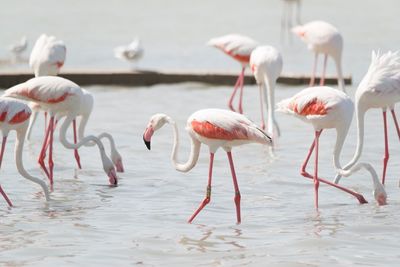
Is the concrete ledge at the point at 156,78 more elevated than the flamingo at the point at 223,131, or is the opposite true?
the flamingo at the point at 223,131

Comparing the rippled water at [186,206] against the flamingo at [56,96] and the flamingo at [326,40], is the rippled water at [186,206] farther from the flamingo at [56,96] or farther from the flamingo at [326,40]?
the flamingo at [326,40]

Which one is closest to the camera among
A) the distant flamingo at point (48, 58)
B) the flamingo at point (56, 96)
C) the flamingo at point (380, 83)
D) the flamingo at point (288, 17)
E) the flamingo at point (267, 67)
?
the flamingo at point (380, 83)

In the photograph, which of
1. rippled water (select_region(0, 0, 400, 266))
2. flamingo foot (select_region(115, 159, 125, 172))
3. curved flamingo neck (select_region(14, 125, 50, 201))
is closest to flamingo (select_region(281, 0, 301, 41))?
rippled water (select_region(0, 0, 400, 266))

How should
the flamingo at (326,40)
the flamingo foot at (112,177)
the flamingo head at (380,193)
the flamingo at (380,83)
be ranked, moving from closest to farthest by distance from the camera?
the flamingo head at (380,193) < the flamingo at (380,83) < the flamingo foot at (112,177) < the flamingo at (326,40)

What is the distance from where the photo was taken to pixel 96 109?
40.2ft

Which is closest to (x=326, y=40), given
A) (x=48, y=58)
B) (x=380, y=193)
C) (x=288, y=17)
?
(x=48, y=58)

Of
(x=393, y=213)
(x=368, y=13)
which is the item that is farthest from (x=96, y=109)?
(x=368, y=13)

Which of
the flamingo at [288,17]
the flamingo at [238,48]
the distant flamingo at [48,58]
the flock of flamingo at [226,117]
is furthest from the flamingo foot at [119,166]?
the flamingo at [288,17]

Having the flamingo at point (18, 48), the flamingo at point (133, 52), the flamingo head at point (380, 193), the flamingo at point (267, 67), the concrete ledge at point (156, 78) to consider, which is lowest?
the flamingo head at point (380, 193)

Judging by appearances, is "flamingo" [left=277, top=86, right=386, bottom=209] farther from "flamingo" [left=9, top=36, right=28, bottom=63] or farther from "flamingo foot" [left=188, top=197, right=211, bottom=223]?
"flamingo" [left=9, top=36, right=28, bottom=63]

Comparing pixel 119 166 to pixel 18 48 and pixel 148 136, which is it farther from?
pixel 18 48

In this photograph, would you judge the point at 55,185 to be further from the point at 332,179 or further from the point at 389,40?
the point at 389,40

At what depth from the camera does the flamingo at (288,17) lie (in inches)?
794

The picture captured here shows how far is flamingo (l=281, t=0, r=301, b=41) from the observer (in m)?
20.2
